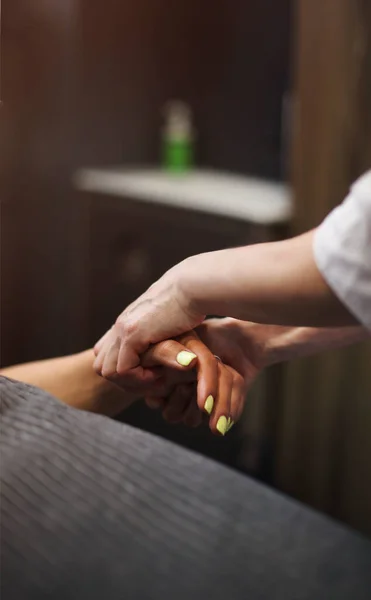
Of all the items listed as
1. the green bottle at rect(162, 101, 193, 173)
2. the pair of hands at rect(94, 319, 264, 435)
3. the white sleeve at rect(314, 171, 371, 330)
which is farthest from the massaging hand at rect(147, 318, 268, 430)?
the green bottle at rect(162, 101, 193, 173)

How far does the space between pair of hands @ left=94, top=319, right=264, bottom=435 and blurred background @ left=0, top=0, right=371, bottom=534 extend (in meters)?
0.07

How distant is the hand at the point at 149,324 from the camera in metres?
0.49

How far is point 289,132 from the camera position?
135 centimetres

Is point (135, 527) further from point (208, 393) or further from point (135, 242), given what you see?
point (135, 242)

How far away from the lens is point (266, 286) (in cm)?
42

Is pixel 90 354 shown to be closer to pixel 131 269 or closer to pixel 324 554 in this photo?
pixel 131 269

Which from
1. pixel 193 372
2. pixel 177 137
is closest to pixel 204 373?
pixel 193 372

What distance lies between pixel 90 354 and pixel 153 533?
0.48 feet

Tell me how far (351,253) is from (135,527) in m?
0.29

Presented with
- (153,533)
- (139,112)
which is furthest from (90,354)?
(139,112)

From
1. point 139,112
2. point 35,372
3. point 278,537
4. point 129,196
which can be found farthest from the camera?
point 139,112

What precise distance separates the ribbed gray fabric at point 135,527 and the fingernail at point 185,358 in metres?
0.10

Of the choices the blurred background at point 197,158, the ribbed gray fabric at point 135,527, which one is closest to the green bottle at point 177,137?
the blurred background at point 197,158

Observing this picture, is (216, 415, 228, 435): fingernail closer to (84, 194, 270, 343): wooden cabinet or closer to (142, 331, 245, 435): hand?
(142, 331, 245, 435): hand
